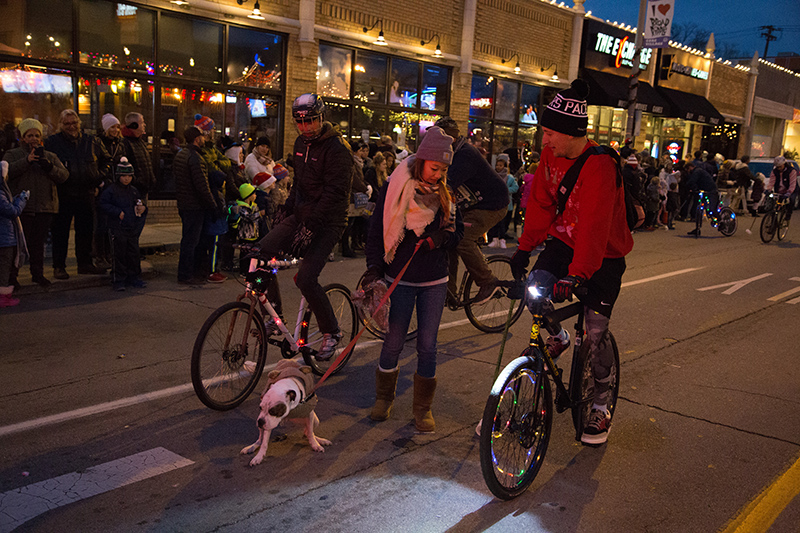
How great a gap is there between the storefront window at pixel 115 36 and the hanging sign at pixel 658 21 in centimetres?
1353

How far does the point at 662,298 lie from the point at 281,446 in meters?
6.86

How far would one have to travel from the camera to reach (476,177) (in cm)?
694

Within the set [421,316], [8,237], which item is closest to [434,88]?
[8,237]

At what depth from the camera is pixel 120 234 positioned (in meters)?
9.05

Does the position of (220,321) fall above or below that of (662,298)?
above

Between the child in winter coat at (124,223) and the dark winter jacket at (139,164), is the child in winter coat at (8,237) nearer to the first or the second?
the child in winter coat at (124,223)

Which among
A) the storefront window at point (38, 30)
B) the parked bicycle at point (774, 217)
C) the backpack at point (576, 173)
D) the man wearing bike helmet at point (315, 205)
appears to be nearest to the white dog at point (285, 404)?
the man wearing bike helmet at point (315, 205)

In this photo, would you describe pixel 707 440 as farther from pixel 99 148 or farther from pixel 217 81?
pixel 217 81

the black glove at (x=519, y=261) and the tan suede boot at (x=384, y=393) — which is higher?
the black glove at (x=519, y=261)

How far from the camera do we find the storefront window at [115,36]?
1298 centimetres

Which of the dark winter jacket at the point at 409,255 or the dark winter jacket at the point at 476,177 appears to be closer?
the dark winter jacket at the point at 409,255

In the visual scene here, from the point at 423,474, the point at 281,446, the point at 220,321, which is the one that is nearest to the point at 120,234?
the point at 220,321

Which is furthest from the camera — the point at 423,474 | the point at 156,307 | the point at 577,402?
the point at 156,307

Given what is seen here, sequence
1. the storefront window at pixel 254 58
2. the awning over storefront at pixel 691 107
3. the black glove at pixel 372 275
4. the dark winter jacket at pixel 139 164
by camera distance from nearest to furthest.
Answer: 1. the black glove at pixel 372 275
2. the dark winter jacket at pixel 139 164
3. the storefront window at pixel 254 58
4. the awning over storefront at pixel 691 107
